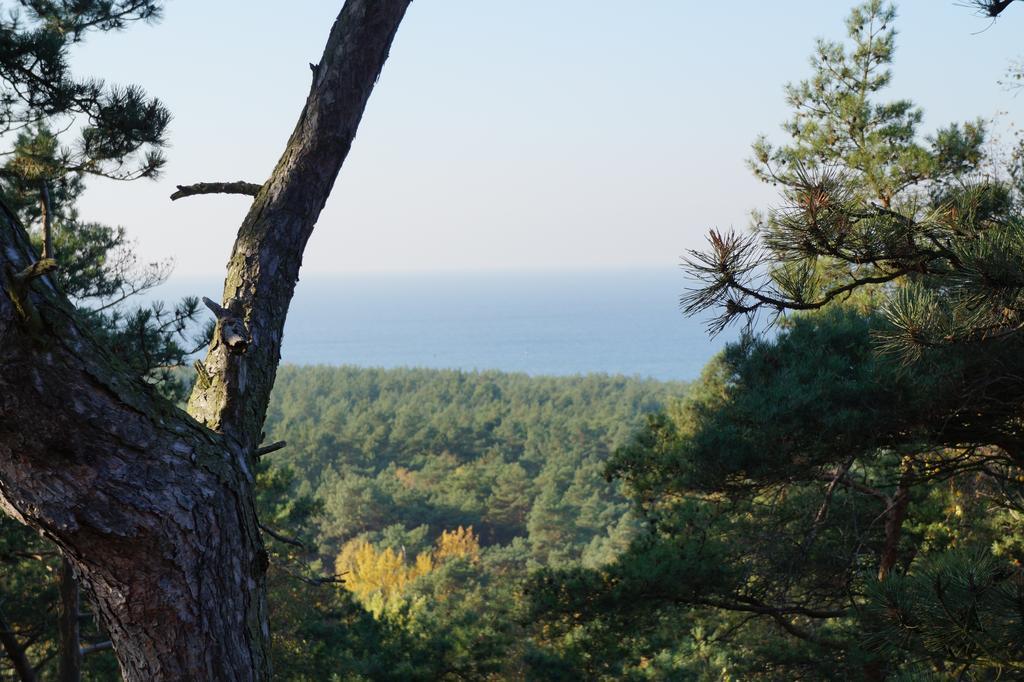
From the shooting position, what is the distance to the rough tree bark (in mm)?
1141

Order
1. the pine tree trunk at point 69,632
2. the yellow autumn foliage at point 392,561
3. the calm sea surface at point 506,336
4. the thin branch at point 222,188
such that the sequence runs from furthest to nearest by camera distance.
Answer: the calm sea surface at point 506,336 < the yellow autumn foliage at point 392,561 < the pine tree trunk at point 69,632 < the thin branch at point 222,188

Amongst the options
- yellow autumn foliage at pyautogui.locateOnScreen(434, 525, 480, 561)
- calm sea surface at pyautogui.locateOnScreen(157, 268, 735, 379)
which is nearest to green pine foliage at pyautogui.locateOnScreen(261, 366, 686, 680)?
yellow autumn foliage at pyautogui.locateOnScreen(434, 525, 480, 561)

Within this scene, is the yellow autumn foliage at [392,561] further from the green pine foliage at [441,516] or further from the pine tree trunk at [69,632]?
the pine tree trunk at [69,632]

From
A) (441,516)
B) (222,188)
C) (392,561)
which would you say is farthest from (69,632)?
(441,516)

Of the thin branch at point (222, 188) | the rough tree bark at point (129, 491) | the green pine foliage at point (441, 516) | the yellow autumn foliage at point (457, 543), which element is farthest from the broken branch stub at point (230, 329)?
the yellow autumn foliage at point (457, 543)

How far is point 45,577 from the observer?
6125mm

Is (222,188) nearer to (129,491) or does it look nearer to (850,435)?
(129,491)

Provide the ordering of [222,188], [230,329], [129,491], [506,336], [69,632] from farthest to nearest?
[506,336] → [69,632] → [222,188] → [230,329] → [129,491]

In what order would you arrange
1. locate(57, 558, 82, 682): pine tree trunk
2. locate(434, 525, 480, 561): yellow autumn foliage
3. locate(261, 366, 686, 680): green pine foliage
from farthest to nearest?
locate(434, 525, 480, 561): yellow autumn foliage → locate(261, 366, 686, 680): green pine foliage → locate(57, 558, 82, 682): pine tree trunk

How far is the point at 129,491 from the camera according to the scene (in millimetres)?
1182

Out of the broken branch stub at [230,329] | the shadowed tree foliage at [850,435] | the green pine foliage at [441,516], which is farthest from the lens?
the green pine foliage at [441,516]

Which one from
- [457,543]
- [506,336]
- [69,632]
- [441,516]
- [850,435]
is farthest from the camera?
[506,336]

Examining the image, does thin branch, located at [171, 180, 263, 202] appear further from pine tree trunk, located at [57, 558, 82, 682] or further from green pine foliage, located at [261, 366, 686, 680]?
green pine foliage, located at [261, 366, 686, 680]

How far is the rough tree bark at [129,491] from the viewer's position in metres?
1.14
